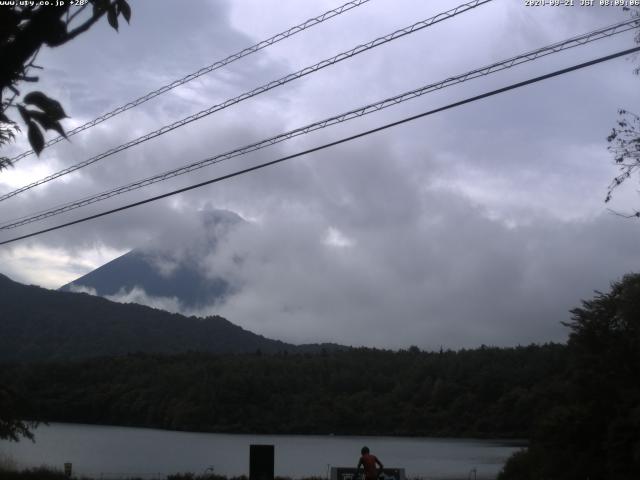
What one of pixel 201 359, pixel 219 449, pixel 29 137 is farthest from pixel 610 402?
pixel 201 359

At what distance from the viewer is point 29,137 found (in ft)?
16.4

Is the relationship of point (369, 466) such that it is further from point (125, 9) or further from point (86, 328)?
point (86, 328)

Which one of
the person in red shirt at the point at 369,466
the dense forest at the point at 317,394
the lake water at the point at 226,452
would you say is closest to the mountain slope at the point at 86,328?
the dense forest at the point at 317,394

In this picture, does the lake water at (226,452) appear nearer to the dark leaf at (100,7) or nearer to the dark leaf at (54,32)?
the dark leaf at (100,7)

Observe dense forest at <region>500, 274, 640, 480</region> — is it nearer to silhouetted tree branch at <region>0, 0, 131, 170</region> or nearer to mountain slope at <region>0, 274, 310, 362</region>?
silhouetted tree branch at <region>0, 0, 131, 170</region>

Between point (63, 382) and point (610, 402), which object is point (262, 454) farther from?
point (63, 382)

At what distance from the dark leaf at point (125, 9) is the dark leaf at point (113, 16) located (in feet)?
0.14

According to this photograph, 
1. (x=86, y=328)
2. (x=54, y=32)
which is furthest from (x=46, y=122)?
(x=86, y=328)

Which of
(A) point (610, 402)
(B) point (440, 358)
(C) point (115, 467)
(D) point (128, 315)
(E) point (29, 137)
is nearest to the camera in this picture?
(E) point (29, 137)

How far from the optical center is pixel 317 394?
350 ft

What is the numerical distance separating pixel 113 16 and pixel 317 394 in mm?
103718

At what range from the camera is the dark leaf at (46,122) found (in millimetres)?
4918

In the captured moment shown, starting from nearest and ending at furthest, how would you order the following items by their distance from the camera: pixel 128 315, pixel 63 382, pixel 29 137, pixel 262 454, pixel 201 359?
pixel 29 137
pixel 262 454
pixel 63 382
pixel 201 359
pixel 128 315

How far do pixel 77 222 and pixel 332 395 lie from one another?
306 feet
